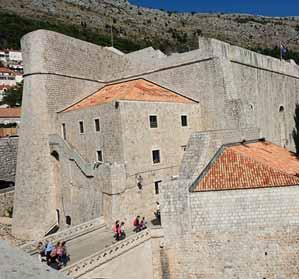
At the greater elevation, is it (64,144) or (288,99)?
(288,99)

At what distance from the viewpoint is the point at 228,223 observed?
15.2 m

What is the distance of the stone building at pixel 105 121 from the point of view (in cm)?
2022

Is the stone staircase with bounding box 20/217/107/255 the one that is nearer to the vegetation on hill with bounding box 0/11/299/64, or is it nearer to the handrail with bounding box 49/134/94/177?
the handrail with bounding box 49/134/94/177

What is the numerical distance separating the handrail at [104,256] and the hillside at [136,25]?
256 ft

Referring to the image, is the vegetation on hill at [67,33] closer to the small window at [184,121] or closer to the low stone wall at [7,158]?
the low stone wall at [7,158]

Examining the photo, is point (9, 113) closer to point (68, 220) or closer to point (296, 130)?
point (68, 220)

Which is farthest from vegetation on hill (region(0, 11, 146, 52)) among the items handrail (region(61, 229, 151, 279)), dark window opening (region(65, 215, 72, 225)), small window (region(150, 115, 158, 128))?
handrail (region(61, 229, 151, 279))

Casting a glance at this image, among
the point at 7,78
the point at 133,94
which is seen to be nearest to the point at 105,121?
the point at 133,94

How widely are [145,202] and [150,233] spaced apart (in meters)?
4.42

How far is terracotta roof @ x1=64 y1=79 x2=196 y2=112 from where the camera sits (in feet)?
71.0

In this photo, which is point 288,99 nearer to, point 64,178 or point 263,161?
point 263,161

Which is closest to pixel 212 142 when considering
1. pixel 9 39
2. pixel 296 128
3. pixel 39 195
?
pixel 39 195

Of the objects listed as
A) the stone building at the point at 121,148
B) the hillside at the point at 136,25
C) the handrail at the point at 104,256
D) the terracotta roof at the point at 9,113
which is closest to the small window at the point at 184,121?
the stone building at the point at 121,148

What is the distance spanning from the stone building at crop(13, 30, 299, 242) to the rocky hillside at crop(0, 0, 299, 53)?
236ft
